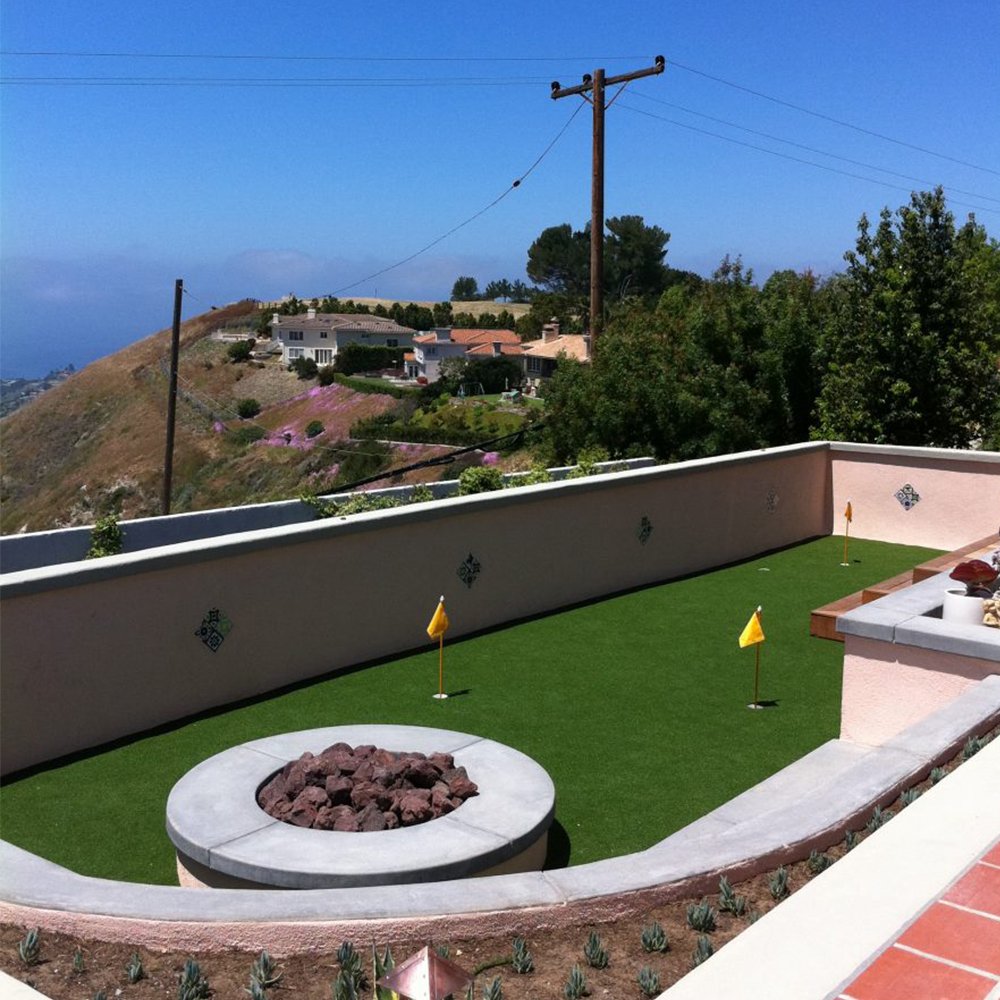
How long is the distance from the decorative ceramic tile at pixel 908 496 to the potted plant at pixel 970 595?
8.17 metres

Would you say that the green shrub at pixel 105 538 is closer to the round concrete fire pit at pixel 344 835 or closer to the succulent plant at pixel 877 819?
the round concrete fire pit at pixel 344 835

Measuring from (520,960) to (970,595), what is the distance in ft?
16.2

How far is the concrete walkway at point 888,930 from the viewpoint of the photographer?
3.34 metres

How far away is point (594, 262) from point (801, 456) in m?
9.30

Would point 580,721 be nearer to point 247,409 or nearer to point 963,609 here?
point 963,609

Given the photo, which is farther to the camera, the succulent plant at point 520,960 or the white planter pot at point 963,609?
the white planter pot at point 963,609

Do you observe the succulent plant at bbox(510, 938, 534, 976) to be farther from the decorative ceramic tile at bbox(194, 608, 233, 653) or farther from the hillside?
the hillside

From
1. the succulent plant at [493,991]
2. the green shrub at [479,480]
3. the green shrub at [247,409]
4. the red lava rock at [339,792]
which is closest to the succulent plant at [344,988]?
the succulent plant at [493,991]

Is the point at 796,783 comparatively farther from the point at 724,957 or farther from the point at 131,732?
the point at 131,732

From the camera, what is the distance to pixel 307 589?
9.30m

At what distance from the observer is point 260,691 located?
897 centimetres

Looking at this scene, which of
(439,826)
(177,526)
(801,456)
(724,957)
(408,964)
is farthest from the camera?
(801,456)

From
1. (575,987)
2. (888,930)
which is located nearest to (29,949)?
(575,987)

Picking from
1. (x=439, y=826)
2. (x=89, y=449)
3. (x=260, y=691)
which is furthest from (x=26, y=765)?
(x=89, y=449)
